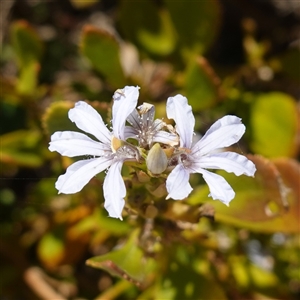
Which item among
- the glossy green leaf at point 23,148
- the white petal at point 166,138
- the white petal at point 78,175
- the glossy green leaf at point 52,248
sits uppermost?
the white petal at point 166,138

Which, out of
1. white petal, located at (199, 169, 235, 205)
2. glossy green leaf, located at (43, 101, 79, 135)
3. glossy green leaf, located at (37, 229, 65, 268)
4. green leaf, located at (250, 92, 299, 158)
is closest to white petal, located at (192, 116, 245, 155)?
white petal, located at (199, 169, 235, 205)

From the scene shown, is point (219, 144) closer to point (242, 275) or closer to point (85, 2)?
point (242, 275)

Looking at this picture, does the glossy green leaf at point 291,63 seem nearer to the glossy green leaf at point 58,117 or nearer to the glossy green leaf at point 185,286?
the glossy green leaf at point 185,286

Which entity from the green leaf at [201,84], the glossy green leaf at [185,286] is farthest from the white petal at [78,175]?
the green leaf at [201,84]

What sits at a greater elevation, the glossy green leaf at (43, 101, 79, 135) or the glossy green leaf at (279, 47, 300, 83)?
the glossy green leaf at (43, 101, 79, 135)

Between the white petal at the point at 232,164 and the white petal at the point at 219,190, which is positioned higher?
the white petal at the point at 232,164

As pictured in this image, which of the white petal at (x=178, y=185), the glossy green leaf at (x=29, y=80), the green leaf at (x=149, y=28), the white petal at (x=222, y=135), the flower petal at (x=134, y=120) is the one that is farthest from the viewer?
the green leaf at (x=149, y=28)

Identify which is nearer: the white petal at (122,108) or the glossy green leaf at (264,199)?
the white petal at (122,108)

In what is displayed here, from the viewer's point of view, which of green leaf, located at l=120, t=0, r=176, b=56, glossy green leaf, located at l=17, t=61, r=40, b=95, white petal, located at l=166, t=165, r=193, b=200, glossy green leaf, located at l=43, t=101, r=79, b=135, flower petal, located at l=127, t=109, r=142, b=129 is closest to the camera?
white petal, located at l=166, t=165, r=193, b=200

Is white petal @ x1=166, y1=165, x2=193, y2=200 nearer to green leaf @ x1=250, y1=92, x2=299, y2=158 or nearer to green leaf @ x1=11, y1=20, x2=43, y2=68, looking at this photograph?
green leaf @ x1=250, y1=92, x2=299, y2=158
